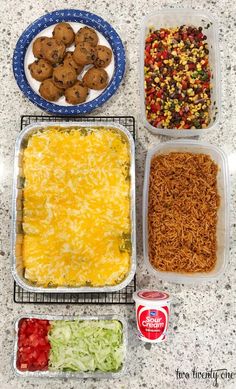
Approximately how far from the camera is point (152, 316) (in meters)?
1.59

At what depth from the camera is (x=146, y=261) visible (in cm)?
171

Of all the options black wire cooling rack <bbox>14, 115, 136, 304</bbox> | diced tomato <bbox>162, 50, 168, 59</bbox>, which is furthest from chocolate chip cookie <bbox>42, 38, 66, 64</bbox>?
black wire cooling rack <bbox>14, 115, 136, 304</bbox>

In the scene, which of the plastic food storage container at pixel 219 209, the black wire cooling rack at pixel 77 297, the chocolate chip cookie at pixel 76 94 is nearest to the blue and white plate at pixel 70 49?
the chocolate chip cookie at pixel 76 94

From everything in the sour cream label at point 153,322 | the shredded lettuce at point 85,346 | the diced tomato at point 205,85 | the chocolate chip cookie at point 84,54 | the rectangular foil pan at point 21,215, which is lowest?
the shredded lettuce at point 85,346

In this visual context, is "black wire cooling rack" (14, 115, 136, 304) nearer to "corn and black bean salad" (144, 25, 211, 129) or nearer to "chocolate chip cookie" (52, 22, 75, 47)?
"corn and black bean salad" (144, 25, 211, 129)

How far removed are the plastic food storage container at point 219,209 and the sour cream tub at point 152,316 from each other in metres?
0.12

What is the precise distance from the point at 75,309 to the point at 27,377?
10.9 inches

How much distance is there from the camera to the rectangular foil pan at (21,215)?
1592 millimetres

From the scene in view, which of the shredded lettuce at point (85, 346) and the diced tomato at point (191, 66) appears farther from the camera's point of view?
the diced tomato at point (191, 66)

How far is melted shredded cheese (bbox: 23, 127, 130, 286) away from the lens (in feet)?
5.24

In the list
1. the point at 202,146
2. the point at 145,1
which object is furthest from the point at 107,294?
the point at 145,1

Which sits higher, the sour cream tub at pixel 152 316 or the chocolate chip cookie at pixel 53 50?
the chocolate chip cookie at pixel 53 50

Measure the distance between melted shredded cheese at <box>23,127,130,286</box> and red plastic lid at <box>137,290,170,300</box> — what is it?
93 mm

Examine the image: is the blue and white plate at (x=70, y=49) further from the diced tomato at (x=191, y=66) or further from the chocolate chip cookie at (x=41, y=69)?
the diced tomato at (x=191, y=66)
